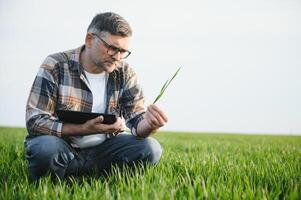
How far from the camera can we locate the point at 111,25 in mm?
3648

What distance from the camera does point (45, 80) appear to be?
354 centimetres

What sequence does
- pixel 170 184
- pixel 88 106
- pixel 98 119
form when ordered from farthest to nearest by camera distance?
pixel 88 106, pixel 98 119, pixel 170 184

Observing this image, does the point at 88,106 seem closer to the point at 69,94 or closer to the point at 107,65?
the point at 69,94

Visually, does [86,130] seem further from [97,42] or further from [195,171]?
[195,171]

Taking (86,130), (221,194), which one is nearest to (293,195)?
(221,194)

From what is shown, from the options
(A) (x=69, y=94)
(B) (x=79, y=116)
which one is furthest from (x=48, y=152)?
(A) (x=69, y=94)

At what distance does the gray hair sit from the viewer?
3637 mm

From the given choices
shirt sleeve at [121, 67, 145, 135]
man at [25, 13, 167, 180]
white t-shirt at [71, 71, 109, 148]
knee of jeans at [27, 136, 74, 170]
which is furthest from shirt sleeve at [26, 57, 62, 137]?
shirt sleeve at [121, 67, 145, 135]

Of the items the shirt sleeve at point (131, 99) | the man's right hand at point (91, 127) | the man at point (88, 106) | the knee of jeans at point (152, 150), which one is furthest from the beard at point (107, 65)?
the knee of jeans at point (152, 150)

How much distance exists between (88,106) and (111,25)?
32.8 inches

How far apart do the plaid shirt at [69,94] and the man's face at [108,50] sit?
0.24 m

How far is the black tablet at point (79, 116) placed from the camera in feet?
10.3

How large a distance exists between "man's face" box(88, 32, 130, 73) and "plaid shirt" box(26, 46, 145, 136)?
236 millimetres

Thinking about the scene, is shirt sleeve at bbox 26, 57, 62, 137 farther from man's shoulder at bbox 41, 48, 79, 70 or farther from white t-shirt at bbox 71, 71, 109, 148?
white t-shirt at bbox 71, 71, 109, 148
